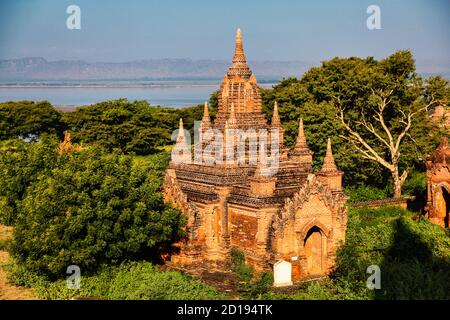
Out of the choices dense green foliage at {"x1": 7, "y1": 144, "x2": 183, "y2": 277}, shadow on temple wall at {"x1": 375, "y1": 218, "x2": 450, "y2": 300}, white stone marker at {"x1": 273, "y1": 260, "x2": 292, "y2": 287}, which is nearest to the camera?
shadow on temple wall at {"x1": 375, "y1": 218, "x2": 450, "y2": 300}

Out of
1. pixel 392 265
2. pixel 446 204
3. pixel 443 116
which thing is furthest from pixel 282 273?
pixel 443 116

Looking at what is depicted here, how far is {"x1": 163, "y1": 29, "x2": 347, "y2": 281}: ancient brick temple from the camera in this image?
26.9 meters

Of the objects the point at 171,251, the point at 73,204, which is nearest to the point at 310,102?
the point at 171,251

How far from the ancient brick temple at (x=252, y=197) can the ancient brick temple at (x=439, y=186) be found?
996 centimetres

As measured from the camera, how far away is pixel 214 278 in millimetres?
26953

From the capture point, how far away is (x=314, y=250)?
28375 mm

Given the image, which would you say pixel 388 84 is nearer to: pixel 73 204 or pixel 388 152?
pixel 388 152

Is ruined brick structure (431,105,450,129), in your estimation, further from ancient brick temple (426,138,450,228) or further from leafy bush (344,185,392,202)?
ancient brick temple (426,138,450,228)

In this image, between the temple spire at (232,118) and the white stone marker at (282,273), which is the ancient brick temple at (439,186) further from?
the white stone marker at (282,273)

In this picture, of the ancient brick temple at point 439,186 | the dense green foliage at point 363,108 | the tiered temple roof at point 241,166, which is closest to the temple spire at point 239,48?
the tiered temple roof at point 241,166

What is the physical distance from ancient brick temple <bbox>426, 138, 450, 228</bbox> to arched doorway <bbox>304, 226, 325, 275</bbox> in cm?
1183

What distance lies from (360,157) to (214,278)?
24.2 meters

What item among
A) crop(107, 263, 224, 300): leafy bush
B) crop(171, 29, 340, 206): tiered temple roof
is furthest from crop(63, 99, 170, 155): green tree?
crop(107, 263, 224, 300): leafy bush

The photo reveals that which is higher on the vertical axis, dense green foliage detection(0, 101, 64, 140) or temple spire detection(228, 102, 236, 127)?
temple spire detection(228, 102, 236, 127)
